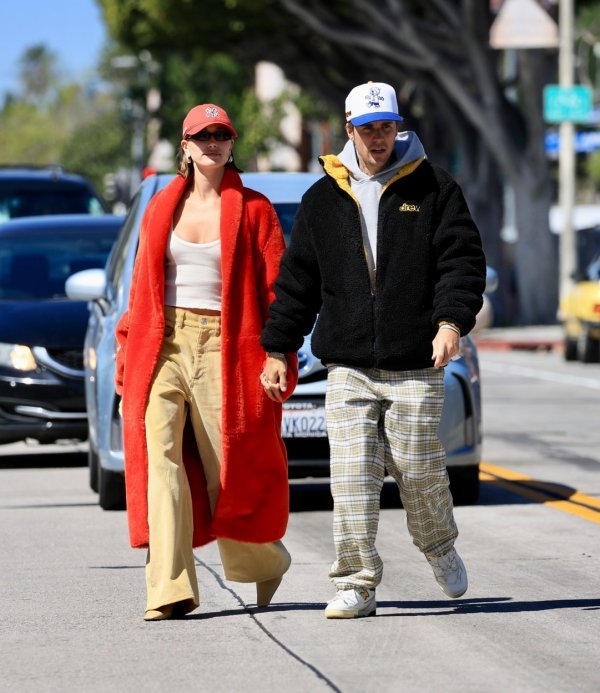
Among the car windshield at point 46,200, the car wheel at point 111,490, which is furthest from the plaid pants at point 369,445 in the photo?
the car windshield at point 46,200

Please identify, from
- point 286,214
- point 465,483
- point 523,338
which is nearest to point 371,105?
point 286,214

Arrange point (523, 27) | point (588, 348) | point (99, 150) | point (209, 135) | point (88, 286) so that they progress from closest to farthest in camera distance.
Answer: point (209, 135)
point (88, 286)
point (588, 348)
point (523, 27)
point (99, 150)

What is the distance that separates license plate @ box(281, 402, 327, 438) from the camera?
998cm

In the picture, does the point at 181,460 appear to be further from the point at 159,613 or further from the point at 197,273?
the point at 197,273

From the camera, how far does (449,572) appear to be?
7223 mm

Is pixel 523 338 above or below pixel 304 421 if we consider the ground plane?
below

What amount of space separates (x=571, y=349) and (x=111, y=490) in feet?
55.3

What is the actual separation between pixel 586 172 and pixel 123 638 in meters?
70.0

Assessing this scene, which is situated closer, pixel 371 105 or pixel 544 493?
pixel 371 105

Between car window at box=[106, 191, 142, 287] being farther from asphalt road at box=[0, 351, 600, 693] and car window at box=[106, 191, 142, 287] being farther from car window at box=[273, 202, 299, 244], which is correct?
asphalt road at box=[0, 351, 600, 693]

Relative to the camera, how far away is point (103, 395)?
1025 cm

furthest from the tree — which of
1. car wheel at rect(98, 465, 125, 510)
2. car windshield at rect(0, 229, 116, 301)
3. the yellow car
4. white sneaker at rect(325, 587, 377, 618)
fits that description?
white sneaker at rect(325, 587, 377, 618)

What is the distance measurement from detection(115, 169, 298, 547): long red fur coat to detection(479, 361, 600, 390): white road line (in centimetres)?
1413

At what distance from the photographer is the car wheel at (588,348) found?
25.8 meters
